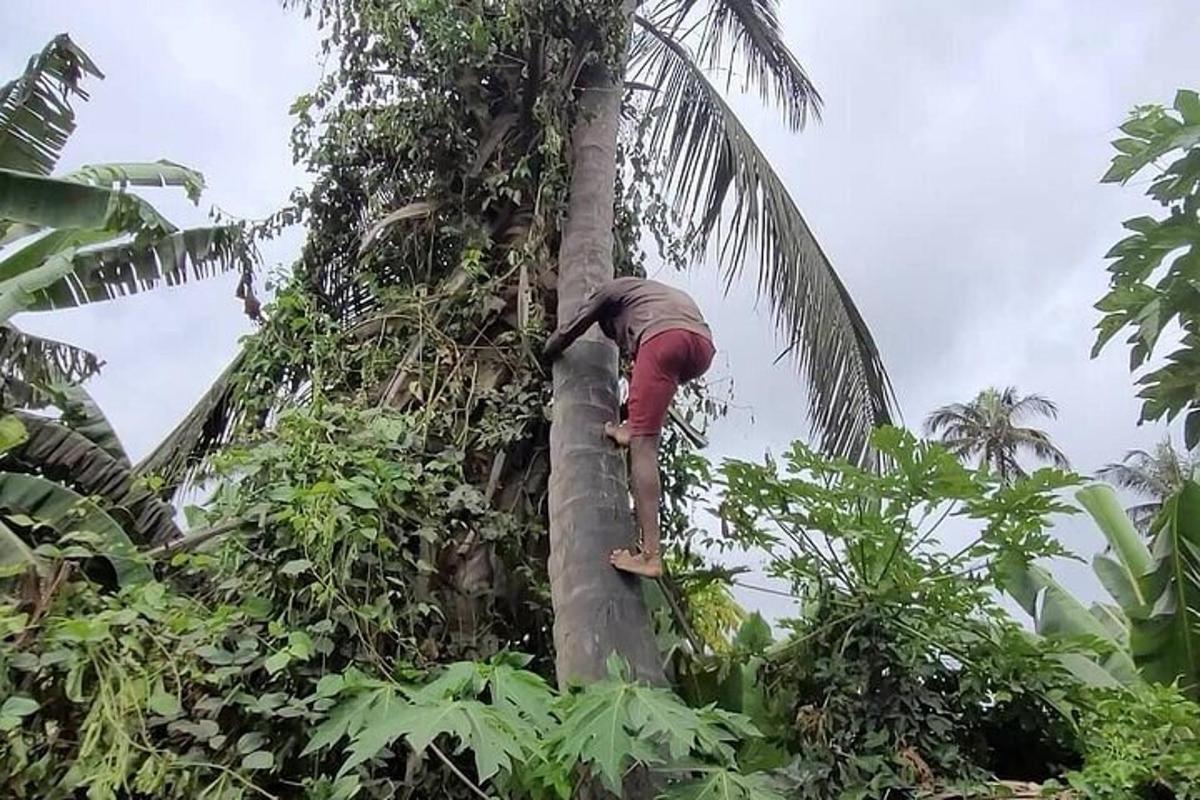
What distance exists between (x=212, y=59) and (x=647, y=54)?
3.02m

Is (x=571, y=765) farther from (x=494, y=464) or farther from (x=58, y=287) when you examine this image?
(x=58, y=287)

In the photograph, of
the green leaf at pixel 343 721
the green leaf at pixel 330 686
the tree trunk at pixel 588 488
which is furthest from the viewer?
the tree trunk at pixel 588 488

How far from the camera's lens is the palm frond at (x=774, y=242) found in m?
5.46

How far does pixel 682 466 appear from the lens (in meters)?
4.45

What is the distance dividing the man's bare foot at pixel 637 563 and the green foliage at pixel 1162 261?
1.46m

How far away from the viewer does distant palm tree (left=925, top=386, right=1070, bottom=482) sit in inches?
964

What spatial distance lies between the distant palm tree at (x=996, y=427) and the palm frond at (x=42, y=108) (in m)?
21.3

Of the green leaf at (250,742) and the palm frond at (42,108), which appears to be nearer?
the green leaf at (250,742)

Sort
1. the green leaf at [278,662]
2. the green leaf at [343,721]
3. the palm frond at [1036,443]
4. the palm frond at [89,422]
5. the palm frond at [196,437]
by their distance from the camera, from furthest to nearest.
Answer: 1. the palm frond at [1036,443]
2. the palm frond at [89,422]
3. the palm frond at [196,437]
4. the green leaf at [278,662]
5. the green leaf at [343,721]

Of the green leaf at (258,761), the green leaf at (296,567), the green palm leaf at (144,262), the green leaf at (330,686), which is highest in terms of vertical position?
the green palm leaf at (144,262)

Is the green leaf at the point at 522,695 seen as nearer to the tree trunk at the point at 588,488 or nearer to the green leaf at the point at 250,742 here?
the tree trunk at the point at 588,488

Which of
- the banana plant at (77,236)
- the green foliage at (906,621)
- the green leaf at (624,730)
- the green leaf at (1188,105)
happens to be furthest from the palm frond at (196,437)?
the green leaf at (1188,105)

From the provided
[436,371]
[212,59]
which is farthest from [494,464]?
[212,59]

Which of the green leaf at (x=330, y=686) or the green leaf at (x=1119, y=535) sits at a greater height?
the green leaf at (x=1119, y=535)
